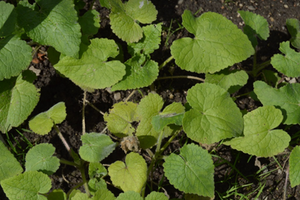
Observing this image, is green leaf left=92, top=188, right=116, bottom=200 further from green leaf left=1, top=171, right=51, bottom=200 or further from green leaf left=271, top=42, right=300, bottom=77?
green leaf left=271, top=42, right=300, bottom=77

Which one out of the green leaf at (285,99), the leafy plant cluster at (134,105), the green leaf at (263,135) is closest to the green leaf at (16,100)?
the leafy plant cluster at (134,105)

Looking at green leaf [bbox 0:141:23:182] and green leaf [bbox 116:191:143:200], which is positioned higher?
green leaf [bbox 0:141:23:182]

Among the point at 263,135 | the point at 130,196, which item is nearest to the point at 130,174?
the point at 130,196

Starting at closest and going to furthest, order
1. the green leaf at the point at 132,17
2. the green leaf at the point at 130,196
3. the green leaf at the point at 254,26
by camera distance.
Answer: the green leaf at the point at 130,196
the green leaf at the point at 132,17
the green leaf at the point at 254,26

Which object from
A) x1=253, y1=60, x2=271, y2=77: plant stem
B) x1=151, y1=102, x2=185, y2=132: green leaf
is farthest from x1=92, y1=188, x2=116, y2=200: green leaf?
x1=253, y1=60, x2=271, y2=77: plant stem

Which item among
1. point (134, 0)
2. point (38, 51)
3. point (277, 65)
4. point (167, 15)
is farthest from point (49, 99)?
point (277, 65)

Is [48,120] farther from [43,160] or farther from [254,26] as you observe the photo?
[254,26]

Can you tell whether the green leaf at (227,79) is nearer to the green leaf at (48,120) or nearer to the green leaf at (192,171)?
the green leaf at (192,171)
